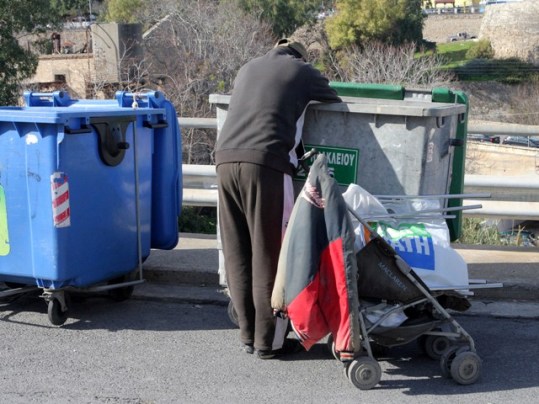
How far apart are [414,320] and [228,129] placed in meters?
1.54

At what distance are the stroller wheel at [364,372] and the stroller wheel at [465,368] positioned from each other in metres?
0.42

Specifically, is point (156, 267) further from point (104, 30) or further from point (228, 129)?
point (104, 30)

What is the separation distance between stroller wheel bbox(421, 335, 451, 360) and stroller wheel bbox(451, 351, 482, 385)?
0.34m

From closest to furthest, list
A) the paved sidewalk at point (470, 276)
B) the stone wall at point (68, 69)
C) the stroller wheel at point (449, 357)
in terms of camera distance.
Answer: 1. the stroller wheel at point (449, 357)
2. the paved sidewalk at point (470, 276)
3. the stone wall at point (68, 69)

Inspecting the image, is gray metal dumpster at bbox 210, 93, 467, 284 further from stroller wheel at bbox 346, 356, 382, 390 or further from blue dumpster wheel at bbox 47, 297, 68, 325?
blue dumpster wheel at bbox 47, 297, 68, 325

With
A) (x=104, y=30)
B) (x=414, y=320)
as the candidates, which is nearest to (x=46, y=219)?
(x=414, y=320)

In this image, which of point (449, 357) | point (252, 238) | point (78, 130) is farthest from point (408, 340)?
point (78, 130)

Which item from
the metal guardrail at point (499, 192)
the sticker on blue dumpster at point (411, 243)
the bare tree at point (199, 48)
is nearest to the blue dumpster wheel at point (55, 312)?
the metal guardrail at point (499, 192)

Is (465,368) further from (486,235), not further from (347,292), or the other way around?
(486,235)

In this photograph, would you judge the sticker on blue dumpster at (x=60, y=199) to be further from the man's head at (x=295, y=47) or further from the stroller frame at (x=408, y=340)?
the stroller frame at (x=408, y=340)

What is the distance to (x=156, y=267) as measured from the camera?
643 centimetres

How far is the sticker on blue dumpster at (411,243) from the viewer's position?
459 cm

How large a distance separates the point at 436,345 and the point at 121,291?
2.40 meters

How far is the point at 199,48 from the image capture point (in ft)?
137
